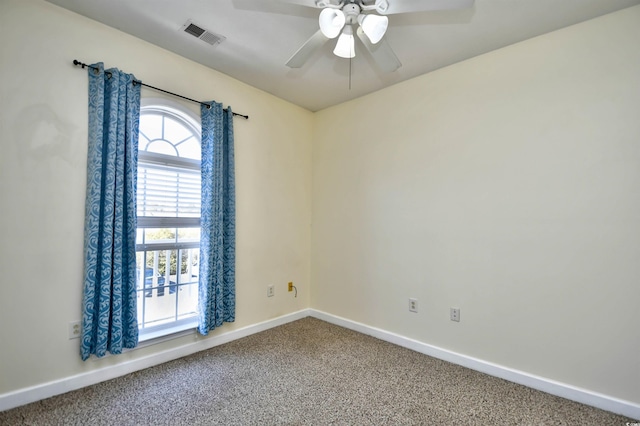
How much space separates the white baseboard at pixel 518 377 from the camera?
1925mm

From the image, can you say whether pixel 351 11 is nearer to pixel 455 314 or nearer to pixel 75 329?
pixel 455 314

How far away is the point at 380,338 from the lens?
3096mm

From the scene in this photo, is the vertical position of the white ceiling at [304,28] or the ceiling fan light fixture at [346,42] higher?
the white ceiling at [304,28]

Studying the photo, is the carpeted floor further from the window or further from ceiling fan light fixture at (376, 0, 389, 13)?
ceiling fan light fixture at (376, 0, 389, 13)

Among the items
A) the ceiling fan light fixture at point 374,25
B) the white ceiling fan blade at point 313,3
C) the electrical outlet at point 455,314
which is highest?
the white ceiling fan blade at point 313,3

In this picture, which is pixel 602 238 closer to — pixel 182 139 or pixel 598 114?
pixel 598 114

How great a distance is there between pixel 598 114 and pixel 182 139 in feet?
10.7

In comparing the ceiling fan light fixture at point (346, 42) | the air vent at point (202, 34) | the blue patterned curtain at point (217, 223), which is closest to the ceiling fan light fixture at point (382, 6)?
the ceiling fan light fixture at point (346, 42)

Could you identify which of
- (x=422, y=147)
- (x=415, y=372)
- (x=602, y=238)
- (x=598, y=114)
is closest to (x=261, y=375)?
(x=415, y=372)

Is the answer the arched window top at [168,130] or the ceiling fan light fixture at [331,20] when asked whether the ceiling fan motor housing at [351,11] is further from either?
the arched window top at [168,130]

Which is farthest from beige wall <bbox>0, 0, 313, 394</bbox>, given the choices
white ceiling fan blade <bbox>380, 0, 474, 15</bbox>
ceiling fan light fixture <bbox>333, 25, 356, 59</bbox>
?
white ceiling fan blade <bbox>380, 0, 474, 15</bbox>

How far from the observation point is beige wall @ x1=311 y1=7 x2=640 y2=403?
198 centimetres

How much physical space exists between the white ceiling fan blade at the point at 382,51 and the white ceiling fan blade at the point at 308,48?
23cm

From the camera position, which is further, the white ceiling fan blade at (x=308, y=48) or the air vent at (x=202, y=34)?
the air vent at (x=202, y=34)
